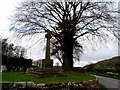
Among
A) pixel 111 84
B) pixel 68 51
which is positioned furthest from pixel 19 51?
pixel 111 84

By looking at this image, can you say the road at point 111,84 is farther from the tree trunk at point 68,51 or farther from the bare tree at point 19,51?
the bare tree at point 19,51

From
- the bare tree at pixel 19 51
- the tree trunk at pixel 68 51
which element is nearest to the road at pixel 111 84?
the tree trunk at pixel 68 51

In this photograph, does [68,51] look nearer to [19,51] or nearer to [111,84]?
[111,84]

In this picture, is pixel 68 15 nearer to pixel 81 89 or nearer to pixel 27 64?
Answer: pixel 27 64

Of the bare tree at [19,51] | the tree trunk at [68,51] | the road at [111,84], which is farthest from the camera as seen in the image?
the bare tree at [19,51]

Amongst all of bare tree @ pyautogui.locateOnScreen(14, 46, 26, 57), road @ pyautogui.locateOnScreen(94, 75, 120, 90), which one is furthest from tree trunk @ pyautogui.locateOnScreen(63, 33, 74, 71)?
bare tree @ pyautogui.locateOnScreen(14, 46, 26, 57)

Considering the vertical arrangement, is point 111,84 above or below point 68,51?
below

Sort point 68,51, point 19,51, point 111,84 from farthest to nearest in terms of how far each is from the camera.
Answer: point 19,51, point 68,51, point 111,84

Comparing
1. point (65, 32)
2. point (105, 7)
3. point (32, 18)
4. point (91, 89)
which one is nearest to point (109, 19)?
point (105, 7)

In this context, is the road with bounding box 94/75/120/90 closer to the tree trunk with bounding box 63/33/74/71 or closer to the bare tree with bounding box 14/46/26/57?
the tree trunk with bounding box 63/33/74/71

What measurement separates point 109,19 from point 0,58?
1510cm

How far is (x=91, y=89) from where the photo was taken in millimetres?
14922

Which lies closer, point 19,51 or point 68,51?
point 68,51

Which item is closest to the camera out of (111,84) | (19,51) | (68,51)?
(111,84)
